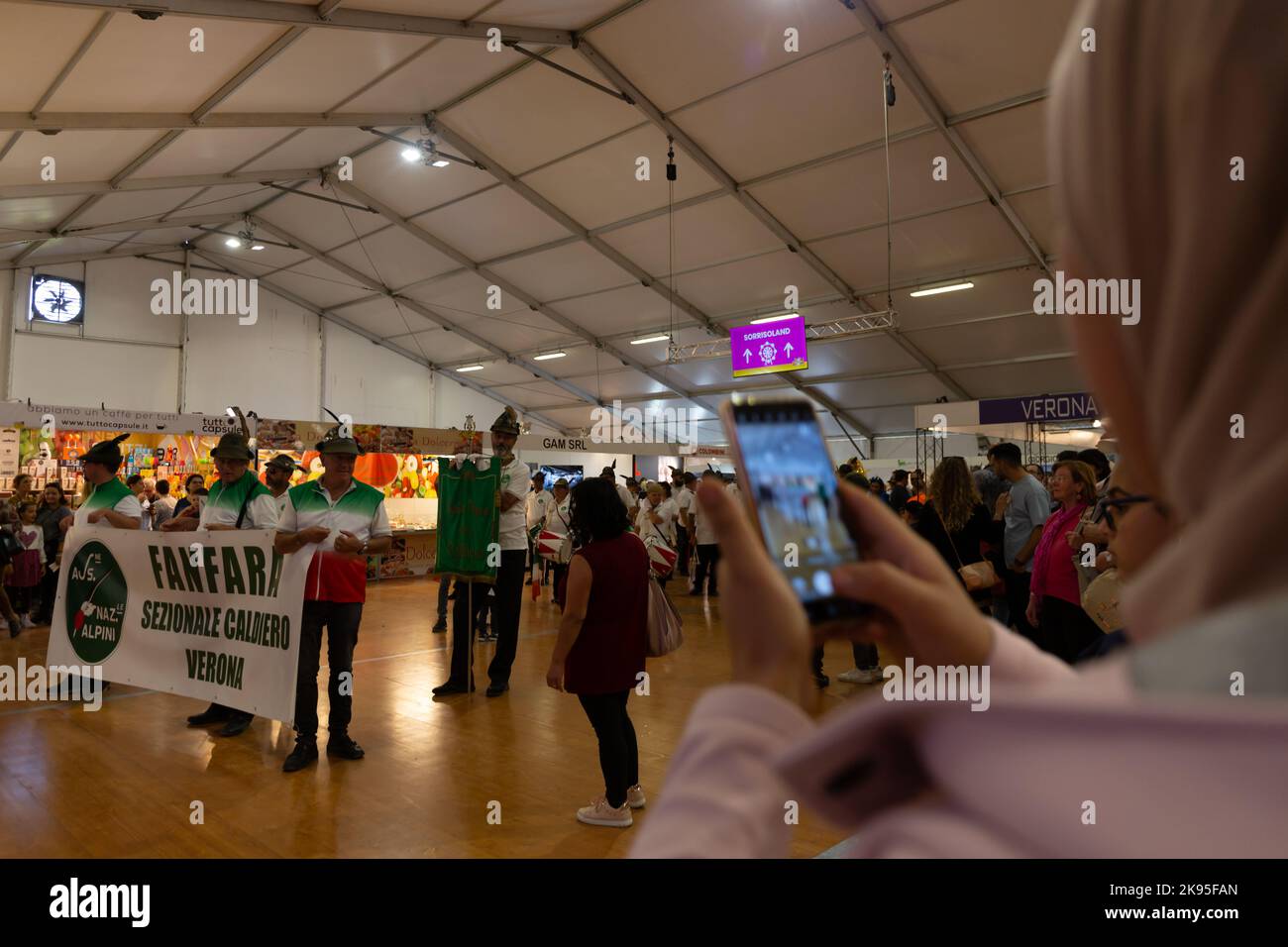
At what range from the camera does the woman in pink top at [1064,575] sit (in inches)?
143

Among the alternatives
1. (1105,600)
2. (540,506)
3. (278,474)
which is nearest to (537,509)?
(540,506)

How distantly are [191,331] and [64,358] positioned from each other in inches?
93.9

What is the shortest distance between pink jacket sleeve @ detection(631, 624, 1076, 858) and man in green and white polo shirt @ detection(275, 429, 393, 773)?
3854 mm

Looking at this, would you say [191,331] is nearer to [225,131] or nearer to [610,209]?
[225,131]

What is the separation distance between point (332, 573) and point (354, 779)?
1.02 metres

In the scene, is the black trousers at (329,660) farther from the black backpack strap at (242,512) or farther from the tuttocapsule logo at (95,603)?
the tuttocapsule logo at (95,603)

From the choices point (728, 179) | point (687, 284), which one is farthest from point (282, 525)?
point (687, 284)

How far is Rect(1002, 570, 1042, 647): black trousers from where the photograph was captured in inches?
194

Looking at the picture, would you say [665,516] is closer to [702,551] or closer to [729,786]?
[702,551]

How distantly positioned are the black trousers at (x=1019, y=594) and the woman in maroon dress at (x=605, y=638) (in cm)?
277

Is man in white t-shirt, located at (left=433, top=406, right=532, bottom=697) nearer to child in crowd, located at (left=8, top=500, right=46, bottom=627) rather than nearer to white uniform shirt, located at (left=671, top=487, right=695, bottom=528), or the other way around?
white uniform shirt, located at (left=671, top=487, right=695, bottom=528)

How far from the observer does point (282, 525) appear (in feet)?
13.6

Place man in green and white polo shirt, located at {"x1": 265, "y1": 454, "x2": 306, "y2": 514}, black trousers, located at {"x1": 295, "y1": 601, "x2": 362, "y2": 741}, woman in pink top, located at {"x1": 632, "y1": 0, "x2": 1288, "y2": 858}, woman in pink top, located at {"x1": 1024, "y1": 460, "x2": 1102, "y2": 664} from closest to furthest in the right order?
woman in pink top, located at {"x1": 632, "y1": 0, "x2": 1288, "y2": 858} < woman in pink top, located at {"x1": 1024, "y1": 460, "x2": 1102, "y2": 664} < black trousers, located at {"x1": 295, "y1": 601, "x2": 362, "y2": 741} < man in green and white polo shirt, located at {"x1": 265, "y1": 454, "x2": 306, "y2": 514}

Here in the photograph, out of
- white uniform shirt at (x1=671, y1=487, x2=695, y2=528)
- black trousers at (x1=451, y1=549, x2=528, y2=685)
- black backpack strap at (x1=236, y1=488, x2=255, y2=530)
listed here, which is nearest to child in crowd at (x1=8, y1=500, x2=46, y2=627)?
black backpack strap at (x1=236, y1=488, x2=255, y2=530)
